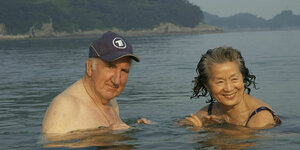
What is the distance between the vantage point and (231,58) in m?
7.20

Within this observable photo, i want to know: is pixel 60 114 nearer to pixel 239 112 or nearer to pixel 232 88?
pixel 232 88

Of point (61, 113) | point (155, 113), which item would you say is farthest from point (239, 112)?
point (155, 113)

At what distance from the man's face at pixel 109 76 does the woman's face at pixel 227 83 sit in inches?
68.4

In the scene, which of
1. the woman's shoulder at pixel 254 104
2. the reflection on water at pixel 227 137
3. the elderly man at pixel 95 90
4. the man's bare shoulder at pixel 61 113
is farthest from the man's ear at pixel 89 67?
the woman's shoulder at pixel 254 104

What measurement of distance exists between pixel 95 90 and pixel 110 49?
71 centimetres

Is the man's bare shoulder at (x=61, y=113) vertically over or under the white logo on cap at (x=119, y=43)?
under

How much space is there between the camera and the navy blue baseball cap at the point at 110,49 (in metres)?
5.75

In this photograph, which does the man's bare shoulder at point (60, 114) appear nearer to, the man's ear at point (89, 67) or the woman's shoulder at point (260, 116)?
the man's ear at point (89, 67)

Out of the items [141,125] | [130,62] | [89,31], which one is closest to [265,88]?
[141,125]

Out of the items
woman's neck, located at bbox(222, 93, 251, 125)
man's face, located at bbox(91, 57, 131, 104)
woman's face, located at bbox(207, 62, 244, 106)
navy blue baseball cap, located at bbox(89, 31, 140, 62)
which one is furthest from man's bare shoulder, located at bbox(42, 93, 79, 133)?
woman's neck, located at bbox(222, 93, 251, 125)

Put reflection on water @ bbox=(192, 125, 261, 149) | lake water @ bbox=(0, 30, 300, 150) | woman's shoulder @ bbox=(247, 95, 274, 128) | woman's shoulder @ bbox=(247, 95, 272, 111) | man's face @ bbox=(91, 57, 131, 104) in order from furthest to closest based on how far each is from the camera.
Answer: woman's shoulder @ bbox=(247, 95, 272, 111) < woman's shoulder @ bbox=(247, 95, 274, 128) < lake water @ bbox=(0, 30, 300, 150) < reflection on water @ bbox=(192, 125, 261, 149) < man's face @ bbox=(91, 57, 131, 104)

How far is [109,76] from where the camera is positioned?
596 centimetres

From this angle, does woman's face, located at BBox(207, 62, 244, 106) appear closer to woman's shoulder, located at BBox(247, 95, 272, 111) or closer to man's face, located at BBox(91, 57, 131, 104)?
woman's shoulder, located at BBox(247, 95, 272, 111)

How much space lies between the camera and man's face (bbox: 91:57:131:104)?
5914 mm
